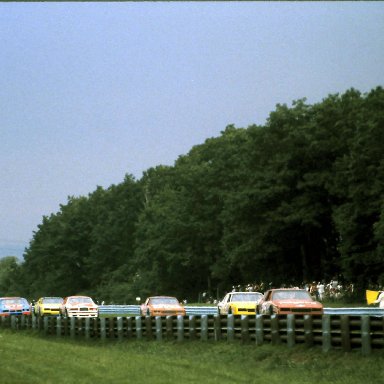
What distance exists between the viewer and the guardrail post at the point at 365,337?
22.4 m

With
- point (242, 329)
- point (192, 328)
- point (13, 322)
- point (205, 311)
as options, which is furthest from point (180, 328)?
point (13, 322)

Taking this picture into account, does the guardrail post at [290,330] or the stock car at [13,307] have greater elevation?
the stock car at [13,307]

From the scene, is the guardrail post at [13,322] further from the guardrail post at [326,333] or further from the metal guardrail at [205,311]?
the guardrail post at [326,333]

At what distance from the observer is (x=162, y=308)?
4134 cm

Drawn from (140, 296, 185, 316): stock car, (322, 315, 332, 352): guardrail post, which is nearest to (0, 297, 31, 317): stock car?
(140, 296, 185, 316): stock car

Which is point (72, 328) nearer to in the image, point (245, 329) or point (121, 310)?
point (245, 329)

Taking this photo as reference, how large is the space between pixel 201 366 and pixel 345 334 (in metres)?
4.11

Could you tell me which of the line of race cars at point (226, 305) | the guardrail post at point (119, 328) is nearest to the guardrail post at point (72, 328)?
the line of race cars at point (226, 305)

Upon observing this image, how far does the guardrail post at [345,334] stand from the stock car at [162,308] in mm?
18466

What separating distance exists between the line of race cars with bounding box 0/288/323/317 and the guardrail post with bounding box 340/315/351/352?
28.1 ft

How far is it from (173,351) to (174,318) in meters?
2.79

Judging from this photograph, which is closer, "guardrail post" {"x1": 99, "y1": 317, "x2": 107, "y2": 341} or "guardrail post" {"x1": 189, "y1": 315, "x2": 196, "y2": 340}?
"guardrail post" {"x1": 189, "y1": 315, "x2": 196, "y2": 340}

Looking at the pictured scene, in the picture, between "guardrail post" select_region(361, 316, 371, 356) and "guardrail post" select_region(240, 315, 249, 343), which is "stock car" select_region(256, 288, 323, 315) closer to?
"guardrail post" select_region(240, 315, 249, 343)

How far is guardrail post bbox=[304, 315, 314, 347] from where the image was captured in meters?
25.2
